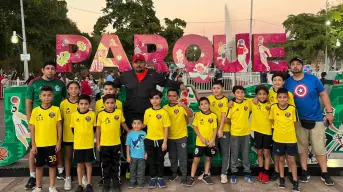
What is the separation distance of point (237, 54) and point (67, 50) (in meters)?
3.20

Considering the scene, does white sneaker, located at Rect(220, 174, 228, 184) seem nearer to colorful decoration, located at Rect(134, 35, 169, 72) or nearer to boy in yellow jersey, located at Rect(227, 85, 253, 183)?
boy in yellow jersey, located at Rect(227, 85, 253, 183)

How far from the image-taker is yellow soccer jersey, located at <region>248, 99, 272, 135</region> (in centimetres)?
473

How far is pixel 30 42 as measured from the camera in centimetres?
Answer: 2170

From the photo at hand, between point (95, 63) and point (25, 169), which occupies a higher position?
point (95, 63)

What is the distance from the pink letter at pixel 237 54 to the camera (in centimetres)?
598

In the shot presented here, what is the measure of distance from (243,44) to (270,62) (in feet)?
1.97

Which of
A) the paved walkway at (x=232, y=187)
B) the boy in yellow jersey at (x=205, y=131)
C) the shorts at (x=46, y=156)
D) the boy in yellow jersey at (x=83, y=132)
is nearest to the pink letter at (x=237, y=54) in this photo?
the boy in yellow jersey at (x=205, y=131)

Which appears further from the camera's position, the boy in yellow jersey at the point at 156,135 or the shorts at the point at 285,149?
the boy in yellow jersey at the point at 156,135

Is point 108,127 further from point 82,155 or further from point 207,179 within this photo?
point 207,179

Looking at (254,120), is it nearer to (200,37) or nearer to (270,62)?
(270,62)

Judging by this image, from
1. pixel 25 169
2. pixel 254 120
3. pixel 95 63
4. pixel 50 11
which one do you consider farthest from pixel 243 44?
pixel 50 11

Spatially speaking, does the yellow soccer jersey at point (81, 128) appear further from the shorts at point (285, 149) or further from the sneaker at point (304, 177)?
the sneaker at point (304, 177)

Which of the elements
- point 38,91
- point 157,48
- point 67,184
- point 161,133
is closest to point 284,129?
point 161,133

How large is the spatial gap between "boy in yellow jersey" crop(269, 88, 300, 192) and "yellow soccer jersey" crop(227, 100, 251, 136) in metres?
0.39
